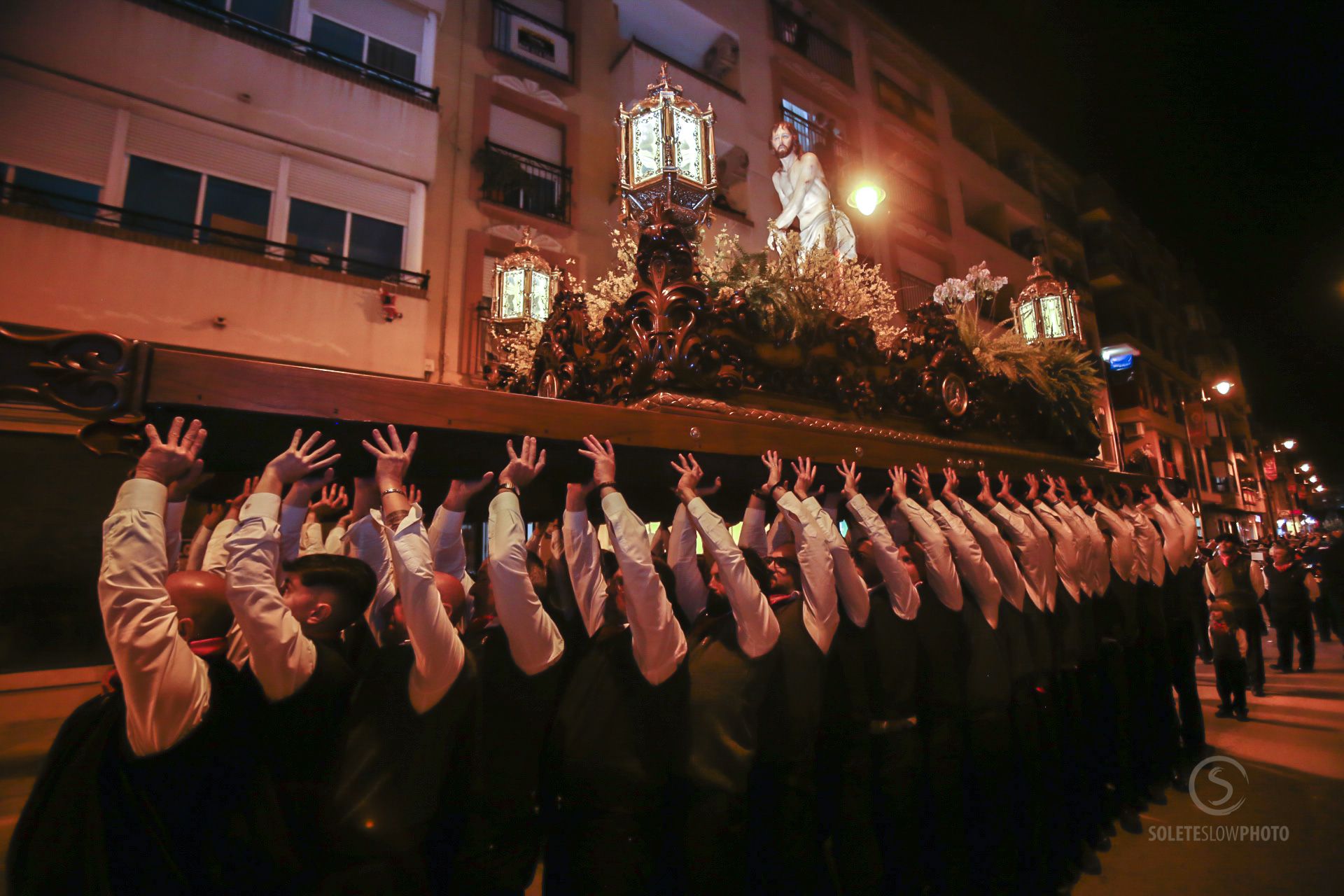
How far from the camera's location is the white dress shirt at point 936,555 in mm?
3400

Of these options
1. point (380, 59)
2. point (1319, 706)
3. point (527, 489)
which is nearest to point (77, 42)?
point (380, 59)

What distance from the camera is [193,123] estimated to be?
6906 mm

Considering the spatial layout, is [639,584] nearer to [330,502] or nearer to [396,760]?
[396,760]

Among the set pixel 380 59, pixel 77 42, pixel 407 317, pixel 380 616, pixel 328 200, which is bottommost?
pixel 380 616

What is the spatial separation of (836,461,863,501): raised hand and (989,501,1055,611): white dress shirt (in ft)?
3.71

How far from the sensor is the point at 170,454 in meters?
1.85

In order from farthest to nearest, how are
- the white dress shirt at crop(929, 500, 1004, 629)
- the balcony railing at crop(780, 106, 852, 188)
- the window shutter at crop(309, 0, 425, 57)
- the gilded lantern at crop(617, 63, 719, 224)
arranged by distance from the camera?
the balcony railing at crop(780, 106, 852, 188)
the window shutter at crop(309, 0, 425, 57)
the white dress shirt at crop(929, 500, 1004, 629)
the gilded lantern at crop(617, 63, 719, 224)

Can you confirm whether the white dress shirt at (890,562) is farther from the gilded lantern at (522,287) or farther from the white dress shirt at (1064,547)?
the gilded lantern at (522,287)

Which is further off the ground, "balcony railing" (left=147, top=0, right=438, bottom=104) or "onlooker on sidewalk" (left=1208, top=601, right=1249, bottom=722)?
"balcony railing" (left=147, top=0, right=438, bottom=104)

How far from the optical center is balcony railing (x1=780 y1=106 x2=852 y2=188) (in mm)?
12008

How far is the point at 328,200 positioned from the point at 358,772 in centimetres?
764

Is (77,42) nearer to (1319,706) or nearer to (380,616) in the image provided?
(380,616)

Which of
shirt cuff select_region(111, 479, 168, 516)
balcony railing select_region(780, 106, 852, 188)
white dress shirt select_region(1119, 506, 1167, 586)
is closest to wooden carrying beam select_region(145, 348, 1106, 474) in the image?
shirt cuff select_region(111, 479, 168, 516)

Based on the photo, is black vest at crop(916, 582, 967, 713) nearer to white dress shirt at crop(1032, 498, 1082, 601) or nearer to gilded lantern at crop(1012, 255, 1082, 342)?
white dress shirt at crop(1032, 498, 1082, 601)
